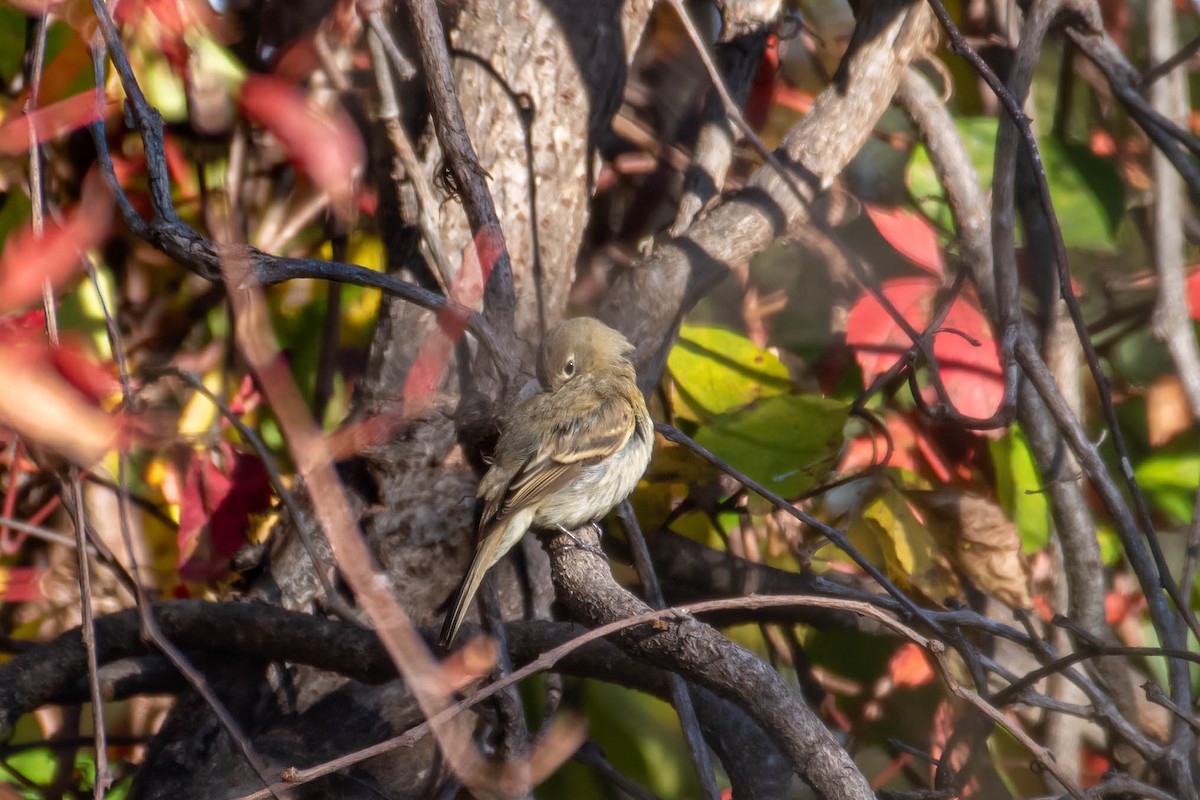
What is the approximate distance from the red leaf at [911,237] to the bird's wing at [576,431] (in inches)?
29.8

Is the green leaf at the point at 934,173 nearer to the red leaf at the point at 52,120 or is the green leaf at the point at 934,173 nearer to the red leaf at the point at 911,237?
the red leaf at the point at 911,237

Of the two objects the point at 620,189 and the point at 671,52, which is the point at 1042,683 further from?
the point at 671,52

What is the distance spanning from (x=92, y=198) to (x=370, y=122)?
0.70 m

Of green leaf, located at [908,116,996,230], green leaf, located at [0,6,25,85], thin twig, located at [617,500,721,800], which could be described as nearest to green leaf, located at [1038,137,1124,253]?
green leaf, located at [908,116,996,230]

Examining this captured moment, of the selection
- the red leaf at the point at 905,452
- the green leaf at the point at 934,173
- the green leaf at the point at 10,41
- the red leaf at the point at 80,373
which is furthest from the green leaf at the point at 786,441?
the green leaf at the point at 10,41

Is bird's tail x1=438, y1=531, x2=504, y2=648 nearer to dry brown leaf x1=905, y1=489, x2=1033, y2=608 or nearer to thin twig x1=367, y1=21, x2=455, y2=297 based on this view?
thin twig x1=367, y1=21, x2=455, y2=297

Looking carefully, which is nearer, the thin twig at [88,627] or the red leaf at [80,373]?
the thin twig at [88,627]

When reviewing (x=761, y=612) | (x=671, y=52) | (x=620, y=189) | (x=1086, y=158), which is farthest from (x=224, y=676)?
(x=1086, y=158)

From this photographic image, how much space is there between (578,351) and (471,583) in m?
0.60

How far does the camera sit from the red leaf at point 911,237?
8.49 feet

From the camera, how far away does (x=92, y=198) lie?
91.7 inches

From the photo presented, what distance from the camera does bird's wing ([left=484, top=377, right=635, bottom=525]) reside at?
2424 mm

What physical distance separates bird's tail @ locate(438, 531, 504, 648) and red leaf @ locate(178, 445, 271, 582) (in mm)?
726

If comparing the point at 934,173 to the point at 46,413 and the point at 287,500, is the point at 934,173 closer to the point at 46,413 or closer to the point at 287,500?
the point at 287,500
